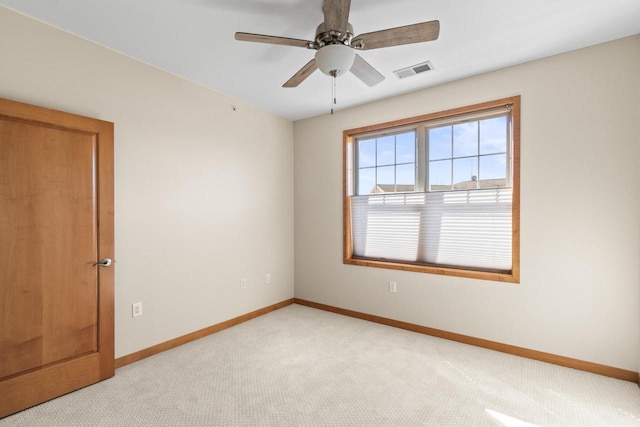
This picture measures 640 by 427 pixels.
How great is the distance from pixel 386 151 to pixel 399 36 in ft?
6.70

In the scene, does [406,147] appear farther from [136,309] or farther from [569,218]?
[136,309]

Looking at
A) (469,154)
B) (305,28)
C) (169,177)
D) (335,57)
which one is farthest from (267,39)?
(469,154)

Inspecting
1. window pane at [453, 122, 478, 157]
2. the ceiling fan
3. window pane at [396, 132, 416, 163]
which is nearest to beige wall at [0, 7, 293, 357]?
the ceiling fan

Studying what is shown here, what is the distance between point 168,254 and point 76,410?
1309 millimetres

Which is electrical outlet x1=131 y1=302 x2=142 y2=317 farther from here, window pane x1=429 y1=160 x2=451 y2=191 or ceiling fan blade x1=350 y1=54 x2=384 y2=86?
window pane x1=429 y1=160 x2=451 y2=191

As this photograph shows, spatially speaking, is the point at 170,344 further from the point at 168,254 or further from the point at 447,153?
the point at 447,153

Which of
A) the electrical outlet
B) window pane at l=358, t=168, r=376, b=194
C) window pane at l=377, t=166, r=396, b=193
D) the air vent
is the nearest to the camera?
the electrical outlet

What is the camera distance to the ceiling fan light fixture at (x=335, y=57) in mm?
1753

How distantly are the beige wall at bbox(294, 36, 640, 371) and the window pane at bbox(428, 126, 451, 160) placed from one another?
271mm

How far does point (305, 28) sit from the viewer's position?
2.21m

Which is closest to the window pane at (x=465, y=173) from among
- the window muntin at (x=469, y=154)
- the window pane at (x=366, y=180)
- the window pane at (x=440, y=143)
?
the window muntin at (x=469, y=154)

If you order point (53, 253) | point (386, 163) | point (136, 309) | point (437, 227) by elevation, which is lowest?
point (136, 309)

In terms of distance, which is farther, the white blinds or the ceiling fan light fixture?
the white blinds

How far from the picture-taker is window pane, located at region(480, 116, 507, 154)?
296 cm
